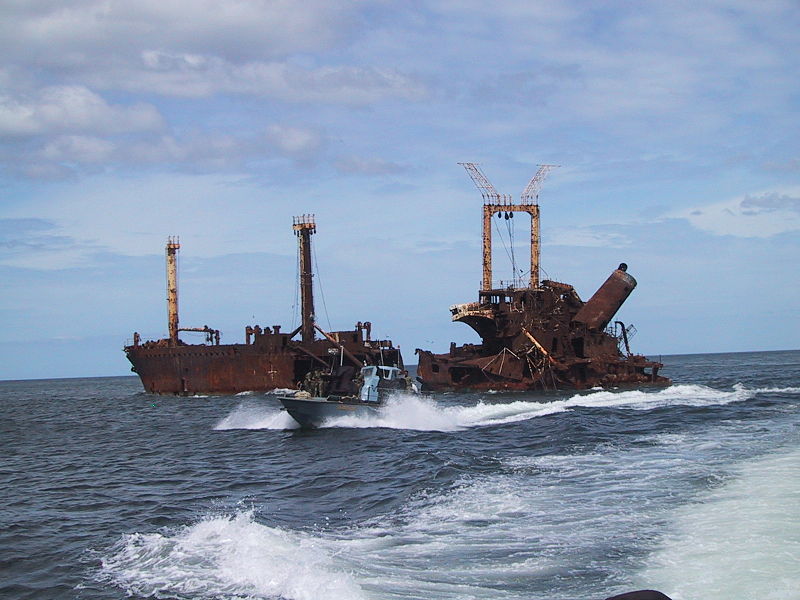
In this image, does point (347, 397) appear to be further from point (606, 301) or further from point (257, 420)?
point (606, 301)

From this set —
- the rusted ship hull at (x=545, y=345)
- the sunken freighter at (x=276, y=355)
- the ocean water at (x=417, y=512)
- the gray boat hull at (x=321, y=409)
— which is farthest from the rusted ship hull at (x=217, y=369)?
the gray boat hull at (x=321, y=409)

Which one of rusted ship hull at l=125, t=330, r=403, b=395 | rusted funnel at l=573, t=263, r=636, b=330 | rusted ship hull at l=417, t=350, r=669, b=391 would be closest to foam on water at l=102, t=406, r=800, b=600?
rusted ship hull at l=417, t=350, r=669, b=391

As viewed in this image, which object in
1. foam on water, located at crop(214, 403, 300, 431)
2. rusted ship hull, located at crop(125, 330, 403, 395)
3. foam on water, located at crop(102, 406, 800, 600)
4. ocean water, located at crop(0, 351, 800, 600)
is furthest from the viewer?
rusted ship hull, located at crop(125, 330, 403, 395)

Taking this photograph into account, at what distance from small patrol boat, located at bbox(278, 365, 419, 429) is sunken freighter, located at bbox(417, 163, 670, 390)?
76.2ft

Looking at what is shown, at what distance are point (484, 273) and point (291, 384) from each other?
62.0 ft

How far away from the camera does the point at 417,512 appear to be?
17594 millimetres

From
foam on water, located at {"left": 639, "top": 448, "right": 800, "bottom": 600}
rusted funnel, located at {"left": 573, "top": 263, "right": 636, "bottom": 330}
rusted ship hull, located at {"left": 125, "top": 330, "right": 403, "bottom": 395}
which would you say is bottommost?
foam on water, located at {"left": 639, "top": 448, "right": 800, "bottom": 600}

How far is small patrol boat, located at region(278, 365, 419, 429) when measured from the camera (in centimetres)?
3272

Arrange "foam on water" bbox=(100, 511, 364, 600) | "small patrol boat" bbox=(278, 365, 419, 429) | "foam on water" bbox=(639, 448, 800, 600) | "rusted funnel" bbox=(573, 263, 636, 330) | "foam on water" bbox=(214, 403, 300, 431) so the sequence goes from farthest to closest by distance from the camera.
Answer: "rusted funnel" bbox=(573, 263, 636, 330) < "foam on water" bbox=(214, 403, 300, 431) < "small patrol boat" bbox=(278, 365, 419, 429) < "foam on water" bbox=(100, 511, 364, 600) < "foam on water" bbox=(639, 448, 800, 600)

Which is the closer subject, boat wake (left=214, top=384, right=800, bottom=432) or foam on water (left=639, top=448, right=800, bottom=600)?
foam on water (left=639, top=448, right=800, bottom=600)

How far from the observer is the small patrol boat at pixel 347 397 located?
32.7 metres

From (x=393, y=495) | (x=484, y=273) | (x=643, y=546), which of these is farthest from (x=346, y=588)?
(x=484, y=273)

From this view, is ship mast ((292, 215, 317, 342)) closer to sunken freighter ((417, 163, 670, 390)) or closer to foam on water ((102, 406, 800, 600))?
sunken freighter ((417, 163, 670, 390))

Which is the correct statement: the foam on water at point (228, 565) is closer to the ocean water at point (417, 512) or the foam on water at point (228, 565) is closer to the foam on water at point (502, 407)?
the ocean water at point (417, 512)
